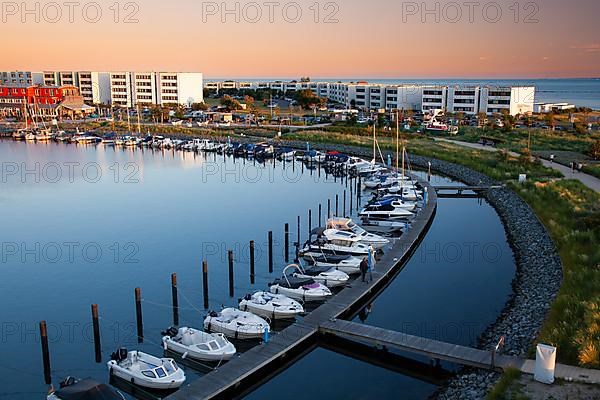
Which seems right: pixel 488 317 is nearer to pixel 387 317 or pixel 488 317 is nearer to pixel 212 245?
pixel 387 317

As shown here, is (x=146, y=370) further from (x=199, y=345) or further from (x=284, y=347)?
(x=284, y=347)

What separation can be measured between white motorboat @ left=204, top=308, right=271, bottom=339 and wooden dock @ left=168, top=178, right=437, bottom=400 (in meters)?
0.95

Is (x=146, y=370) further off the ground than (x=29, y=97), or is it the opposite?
(x=29, y=97)

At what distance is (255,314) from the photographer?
21453 millimetres

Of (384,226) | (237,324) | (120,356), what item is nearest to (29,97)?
(384,226)

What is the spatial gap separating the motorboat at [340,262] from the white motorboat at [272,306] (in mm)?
4417

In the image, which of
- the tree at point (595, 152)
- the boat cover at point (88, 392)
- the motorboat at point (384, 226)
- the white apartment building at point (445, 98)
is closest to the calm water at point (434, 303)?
the motorboat at point (384, 226)

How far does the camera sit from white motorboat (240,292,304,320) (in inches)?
837

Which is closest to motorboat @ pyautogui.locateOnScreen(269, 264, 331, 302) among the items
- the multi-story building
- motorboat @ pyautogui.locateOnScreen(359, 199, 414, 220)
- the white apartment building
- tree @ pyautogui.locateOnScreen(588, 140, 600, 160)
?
motorboat @ pyautogui.locateOnScreen(359, 199, 414, 220)

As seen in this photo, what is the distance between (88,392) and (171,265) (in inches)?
545

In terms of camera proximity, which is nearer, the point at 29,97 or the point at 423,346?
the point at 423,346

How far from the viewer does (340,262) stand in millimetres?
26078

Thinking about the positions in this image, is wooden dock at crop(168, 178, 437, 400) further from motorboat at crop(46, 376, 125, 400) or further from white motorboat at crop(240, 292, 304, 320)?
motorboat at crop(46, 376, 125, 400)

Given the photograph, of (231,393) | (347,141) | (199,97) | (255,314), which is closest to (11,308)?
(255,314)
